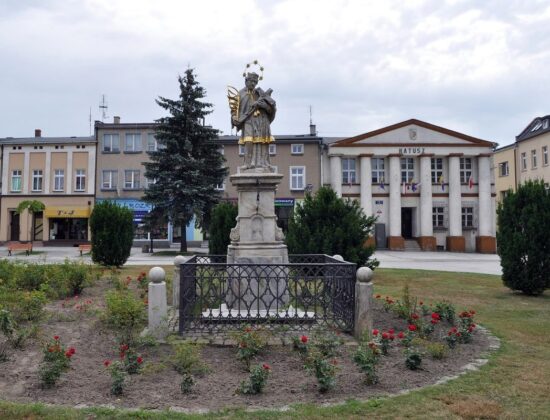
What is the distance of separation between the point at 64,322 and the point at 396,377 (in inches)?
225

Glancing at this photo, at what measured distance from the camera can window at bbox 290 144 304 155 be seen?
40.2m

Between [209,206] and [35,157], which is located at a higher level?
[35,157]

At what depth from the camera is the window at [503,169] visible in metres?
47.0

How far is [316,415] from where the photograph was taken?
169 inches

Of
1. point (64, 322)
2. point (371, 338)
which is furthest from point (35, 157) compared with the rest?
point (371, 338)

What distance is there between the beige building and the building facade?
2223cm

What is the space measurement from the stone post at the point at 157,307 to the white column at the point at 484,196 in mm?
37131

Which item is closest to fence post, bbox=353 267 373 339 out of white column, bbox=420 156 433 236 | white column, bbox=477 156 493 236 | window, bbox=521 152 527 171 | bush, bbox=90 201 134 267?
bush, bbox=90 201 134 267

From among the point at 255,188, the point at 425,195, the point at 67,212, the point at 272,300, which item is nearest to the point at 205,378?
the point at 272,300

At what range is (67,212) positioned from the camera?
131 ft

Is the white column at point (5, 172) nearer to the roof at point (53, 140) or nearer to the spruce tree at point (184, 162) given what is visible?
the roof at point (53, 140)

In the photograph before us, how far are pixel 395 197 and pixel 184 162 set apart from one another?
19.3m

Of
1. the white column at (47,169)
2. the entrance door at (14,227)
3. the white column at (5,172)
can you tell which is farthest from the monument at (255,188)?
the white column at (5,172)

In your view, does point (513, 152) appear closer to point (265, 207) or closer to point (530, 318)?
point (530, 318)
